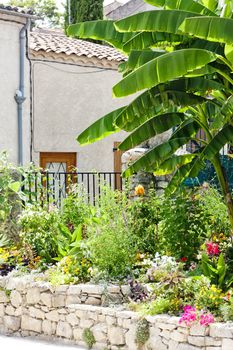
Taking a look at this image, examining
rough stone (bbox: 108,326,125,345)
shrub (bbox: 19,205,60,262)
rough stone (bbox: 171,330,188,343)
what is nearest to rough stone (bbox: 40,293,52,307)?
shrub (bbox: 19,205,60,262)

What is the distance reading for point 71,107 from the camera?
2186 centimetres

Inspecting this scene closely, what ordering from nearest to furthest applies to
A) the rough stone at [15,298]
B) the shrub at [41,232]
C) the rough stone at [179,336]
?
the rough stone at [179,336] < the rough stone at [15,298] < the shrub at [41,232]

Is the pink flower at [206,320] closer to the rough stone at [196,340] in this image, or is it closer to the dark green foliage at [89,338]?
the rough stone at [196,340]

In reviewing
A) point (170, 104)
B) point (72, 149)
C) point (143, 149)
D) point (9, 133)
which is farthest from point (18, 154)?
point (170, 104)

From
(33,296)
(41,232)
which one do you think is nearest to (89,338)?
(33,296)

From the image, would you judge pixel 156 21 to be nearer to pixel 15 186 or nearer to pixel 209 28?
pixel 209 28

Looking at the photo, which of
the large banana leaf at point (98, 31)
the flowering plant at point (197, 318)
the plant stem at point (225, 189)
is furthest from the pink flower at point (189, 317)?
the large banana leaf at point (98, 31)

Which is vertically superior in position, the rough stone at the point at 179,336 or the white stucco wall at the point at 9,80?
the white stucco wall at the point at 9,80

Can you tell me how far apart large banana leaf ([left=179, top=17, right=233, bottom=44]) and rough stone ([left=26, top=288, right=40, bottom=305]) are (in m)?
5.02

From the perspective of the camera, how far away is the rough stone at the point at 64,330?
11.1m

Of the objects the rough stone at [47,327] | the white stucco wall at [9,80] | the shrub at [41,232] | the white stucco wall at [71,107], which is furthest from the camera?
the white stucco wall at [71,107]

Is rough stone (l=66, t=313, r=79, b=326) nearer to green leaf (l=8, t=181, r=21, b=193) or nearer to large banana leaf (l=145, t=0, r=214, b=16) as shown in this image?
green leaf (l=8, t=181, r=21, b=193)

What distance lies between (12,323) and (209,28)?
600 centimetres

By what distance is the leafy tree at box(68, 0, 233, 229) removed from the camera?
916 centimetres
